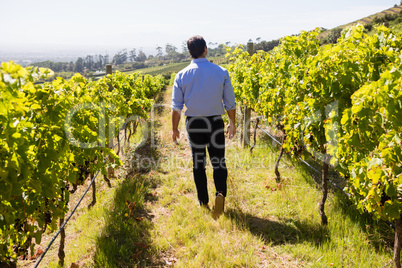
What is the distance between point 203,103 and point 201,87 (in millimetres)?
199

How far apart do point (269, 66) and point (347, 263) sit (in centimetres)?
438

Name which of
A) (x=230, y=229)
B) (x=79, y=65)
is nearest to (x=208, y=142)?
(x=230, y=229)

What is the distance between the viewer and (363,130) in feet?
6.93

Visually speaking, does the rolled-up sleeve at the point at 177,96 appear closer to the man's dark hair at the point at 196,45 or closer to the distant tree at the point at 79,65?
the man's dark hair at the point at 196,45

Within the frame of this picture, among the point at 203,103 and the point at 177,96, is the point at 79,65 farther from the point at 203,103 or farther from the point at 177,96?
the point at 203,103

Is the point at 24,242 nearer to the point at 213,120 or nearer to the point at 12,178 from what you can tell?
the point at 12,178

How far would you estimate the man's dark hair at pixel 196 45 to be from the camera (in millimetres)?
3385

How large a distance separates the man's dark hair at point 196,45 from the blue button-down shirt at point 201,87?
0.09m

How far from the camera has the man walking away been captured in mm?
3391

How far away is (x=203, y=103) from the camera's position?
341 centimetres

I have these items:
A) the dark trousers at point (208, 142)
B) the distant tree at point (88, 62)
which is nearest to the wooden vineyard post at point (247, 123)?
the dark trousers at point (208, 142)

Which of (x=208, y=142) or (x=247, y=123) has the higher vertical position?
(x=208, y=142)

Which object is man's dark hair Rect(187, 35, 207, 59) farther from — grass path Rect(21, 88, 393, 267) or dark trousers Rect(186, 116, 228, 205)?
grass path Rect(21, 88, 393, 267)

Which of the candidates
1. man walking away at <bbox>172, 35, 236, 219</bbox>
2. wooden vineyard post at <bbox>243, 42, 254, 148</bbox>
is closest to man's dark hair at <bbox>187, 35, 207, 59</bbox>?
man walking away at <bbox>172, 35, 236, 219</bbox>
